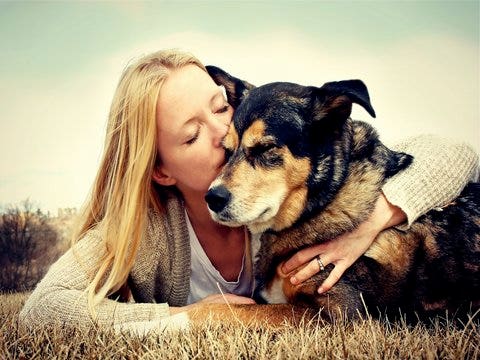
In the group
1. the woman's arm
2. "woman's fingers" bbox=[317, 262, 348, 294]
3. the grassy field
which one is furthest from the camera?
the woman's arm

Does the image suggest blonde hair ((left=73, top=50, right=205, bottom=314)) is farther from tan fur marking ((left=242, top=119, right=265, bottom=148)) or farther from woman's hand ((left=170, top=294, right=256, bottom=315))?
tan fur marking ((left=242, top=119, right=265, bottom=148))

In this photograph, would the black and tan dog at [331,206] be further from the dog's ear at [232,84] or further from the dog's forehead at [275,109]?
the dog's ear at [232,84]

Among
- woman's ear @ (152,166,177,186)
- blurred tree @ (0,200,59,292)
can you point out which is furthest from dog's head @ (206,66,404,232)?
blurred tree @ (0,200,59,292)

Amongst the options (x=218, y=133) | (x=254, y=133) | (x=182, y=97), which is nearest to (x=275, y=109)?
(x=254, y=133)

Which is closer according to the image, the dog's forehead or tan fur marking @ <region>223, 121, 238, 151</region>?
the dog's forehead

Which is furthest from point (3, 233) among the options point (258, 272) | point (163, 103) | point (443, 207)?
point (443, 207)

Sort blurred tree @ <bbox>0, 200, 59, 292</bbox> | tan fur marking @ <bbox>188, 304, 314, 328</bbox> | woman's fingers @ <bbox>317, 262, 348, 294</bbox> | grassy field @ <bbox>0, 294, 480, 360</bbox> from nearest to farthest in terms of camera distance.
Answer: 1. grassy field @ <bbox>0, 294, 480, 360</bbox>
2. tan fur marking @ <bbox>188, 304, 314, 328</bbox>
3. woman's fingers @ <bbox>317, 262, 348, 294</bbox>
4. blurred tree @ <bbox>0, 200, 59, 292</bbox>

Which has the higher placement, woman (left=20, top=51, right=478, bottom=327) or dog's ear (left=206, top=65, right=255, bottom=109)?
dog's ear (left=206, top=65, right=255, bottom=109)

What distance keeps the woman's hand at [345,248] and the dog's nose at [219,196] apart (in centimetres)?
59

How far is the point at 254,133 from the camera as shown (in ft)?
10.0

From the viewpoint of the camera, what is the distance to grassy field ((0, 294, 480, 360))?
Answer: 6.03 feet

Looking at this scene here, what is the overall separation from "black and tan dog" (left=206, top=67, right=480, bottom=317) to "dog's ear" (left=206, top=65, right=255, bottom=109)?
496 mm

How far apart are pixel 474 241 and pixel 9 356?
2.74 meters

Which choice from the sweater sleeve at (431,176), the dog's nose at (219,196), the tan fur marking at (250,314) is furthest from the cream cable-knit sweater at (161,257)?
the dog's nose at (219,196)
